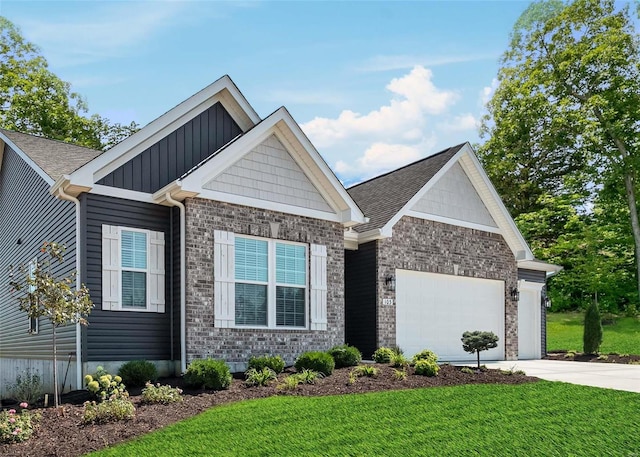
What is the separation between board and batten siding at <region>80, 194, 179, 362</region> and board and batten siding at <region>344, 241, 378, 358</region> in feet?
17.3

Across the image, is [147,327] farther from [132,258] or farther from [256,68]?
[256,68]

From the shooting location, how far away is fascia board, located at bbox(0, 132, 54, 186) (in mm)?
12680

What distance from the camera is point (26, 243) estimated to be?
15.0 metres

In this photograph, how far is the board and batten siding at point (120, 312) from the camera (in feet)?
36.4

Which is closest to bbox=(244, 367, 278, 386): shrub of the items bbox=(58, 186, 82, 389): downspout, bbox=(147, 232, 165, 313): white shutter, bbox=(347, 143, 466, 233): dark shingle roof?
bbox=(147, 232, 165, 313): white shutter

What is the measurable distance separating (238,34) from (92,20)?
5875 millimetres

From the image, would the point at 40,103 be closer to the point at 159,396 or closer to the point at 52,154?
the point at 52,154

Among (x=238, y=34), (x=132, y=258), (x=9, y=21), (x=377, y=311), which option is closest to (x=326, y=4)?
(x=238, y=34)

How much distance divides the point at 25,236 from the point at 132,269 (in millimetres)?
5086

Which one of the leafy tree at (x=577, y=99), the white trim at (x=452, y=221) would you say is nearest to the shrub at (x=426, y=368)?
the white trim at (x=452, y=221)

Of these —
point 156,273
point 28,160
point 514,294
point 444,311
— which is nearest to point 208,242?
point 156,273

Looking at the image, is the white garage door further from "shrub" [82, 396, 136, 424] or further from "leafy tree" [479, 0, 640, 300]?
"leafy tree" [479, 0, 640, 300]

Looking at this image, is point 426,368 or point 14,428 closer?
point 14,428

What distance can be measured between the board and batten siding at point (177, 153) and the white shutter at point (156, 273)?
100 cm
